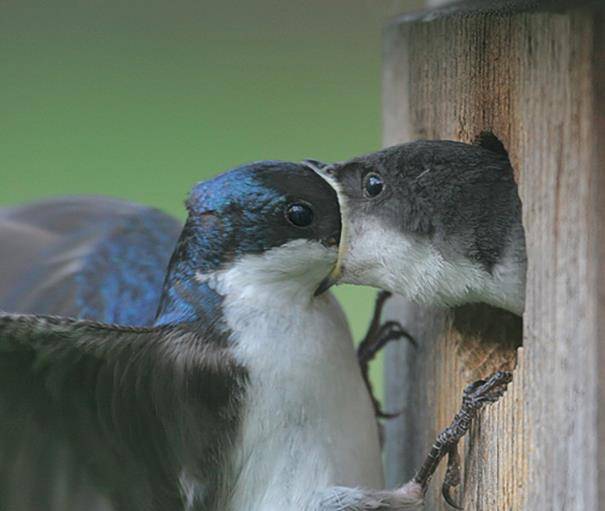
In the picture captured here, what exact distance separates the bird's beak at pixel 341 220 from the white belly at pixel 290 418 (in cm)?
5

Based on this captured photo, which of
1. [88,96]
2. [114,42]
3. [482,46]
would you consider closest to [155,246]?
[482,46]

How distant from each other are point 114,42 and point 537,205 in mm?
2311

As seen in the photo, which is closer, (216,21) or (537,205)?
(537,205)

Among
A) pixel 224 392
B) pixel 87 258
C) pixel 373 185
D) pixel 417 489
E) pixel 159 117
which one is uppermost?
pixel 159 117

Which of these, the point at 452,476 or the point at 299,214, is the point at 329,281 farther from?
the point at 452,476

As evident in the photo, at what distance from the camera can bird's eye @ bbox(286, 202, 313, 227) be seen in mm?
1485

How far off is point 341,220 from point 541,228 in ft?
1.04

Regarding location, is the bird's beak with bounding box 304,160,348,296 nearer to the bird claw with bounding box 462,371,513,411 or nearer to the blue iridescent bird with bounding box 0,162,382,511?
the blue iridescent bird with bounding box 0,162,382,511

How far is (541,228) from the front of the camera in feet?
4.00

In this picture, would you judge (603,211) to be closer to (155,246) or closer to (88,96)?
(155,246)

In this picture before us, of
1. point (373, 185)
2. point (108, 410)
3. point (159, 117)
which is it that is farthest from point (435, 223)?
point (159, 117)

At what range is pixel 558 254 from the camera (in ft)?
3.89

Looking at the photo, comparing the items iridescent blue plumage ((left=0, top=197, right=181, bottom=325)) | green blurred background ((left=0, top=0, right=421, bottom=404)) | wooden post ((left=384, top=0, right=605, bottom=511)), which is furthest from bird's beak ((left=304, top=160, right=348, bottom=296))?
green blurred background ((left=0, top=0, right=421, bottom=404))

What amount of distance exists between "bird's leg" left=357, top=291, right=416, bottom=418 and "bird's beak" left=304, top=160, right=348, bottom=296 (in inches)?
10.0
